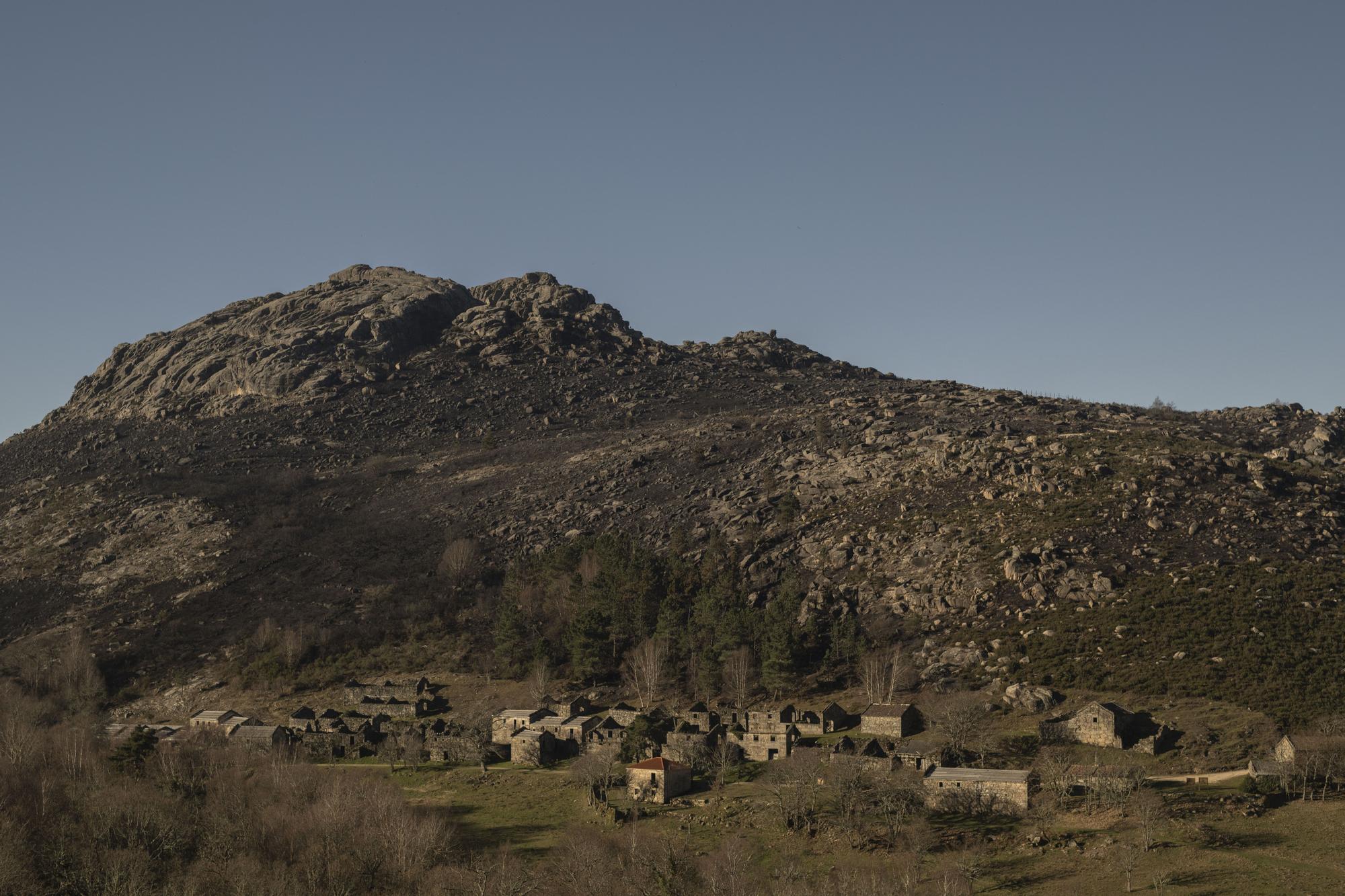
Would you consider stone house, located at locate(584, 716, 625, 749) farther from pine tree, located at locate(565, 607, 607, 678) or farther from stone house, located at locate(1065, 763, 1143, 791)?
Result: stone house, located at locate(1065, 763, 1143, 791)

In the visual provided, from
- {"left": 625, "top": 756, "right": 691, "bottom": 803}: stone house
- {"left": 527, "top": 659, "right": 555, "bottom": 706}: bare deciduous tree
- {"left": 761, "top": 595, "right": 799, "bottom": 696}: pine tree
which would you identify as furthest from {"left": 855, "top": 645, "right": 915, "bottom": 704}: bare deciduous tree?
{"left": 527, "top": 659, "right": 555, "bottom": 706}: bare deciduous tree

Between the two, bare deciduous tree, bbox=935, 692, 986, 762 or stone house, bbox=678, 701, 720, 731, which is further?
stone house, bbox=678, 701, 720, 731

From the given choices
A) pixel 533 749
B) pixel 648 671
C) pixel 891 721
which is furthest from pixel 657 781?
pixel 648 671

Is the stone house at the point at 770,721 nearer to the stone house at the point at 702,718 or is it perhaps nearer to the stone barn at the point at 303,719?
the stone house at the point at 702,718

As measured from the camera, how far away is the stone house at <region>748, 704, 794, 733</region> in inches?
3597

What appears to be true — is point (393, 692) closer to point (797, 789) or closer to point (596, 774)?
point (596, 774)

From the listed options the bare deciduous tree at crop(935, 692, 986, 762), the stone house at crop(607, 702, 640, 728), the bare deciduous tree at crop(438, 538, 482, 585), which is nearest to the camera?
the bare deciduous tree at crop(935, 692, 986, 762)

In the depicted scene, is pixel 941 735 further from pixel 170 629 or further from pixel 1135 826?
pixel 170 629

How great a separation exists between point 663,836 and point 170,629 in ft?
291

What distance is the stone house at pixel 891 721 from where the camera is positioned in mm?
88562

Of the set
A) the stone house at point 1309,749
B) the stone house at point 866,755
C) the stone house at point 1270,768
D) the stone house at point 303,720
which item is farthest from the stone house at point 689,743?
the stone house at point 1309,749

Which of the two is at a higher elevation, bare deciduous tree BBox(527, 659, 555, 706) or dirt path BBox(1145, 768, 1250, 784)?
bare deciduous tree BBox(527, 659, 555, 706)

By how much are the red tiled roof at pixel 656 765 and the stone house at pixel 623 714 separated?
47.4ft

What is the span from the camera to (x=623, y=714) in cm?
10169
